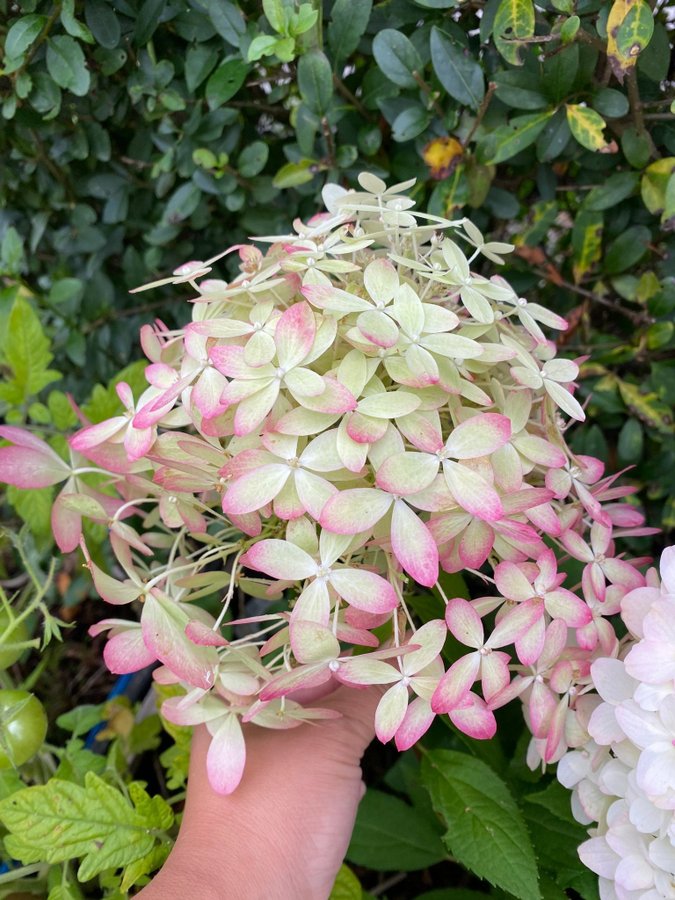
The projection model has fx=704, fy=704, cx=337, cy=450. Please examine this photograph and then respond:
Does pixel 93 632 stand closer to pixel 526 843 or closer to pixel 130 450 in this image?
pixel 130 450

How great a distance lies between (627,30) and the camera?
596 mm

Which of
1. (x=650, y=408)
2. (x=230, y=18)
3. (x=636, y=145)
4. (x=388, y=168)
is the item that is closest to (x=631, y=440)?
(x=650, y=408)

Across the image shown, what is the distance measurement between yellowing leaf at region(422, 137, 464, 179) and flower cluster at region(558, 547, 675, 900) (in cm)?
48

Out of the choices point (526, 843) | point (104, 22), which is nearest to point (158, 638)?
point (526, 843)

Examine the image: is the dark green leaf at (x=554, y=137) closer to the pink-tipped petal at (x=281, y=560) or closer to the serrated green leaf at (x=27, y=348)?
the pink-tipped petal at (x=281, y=560)

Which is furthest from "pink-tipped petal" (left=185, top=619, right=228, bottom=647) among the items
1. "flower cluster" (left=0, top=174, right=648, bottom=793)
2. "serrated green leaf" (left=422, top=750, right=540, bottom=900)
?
"serrated green leaf" (left=422, top=750, right=540, bottom=900)

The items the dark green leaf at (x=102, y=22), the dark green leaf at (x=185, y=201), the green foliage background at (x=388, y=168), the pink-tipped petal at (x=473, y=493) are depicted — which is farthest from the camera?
the dark green leaf at (x=185, y=201)

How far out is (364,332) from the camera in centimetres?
50

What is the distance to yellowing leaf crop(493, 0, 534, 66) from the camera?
64 centimetres

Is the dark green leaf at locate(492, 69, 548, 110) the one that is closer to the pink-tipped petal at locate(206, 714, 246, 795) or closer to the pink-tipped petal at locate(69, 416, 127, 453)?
the pink-tipped petal at locate(69, 416, 127, 453)

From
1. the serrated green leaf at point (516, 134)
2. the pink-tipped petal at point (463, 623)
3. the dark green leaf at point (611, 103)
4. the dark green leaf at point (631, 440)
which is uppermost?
the dark green leaf at point (611, 103)

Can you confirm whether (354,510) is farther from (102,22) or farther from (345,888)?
(102,22)

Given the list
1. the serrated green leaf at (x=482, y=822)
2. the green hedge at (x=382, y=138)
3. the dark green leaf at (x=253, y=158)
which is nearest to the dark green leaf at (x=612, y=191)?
the green hedge at (x=382, y=138)

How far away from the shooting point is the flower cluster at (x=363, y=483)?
0.49 m
